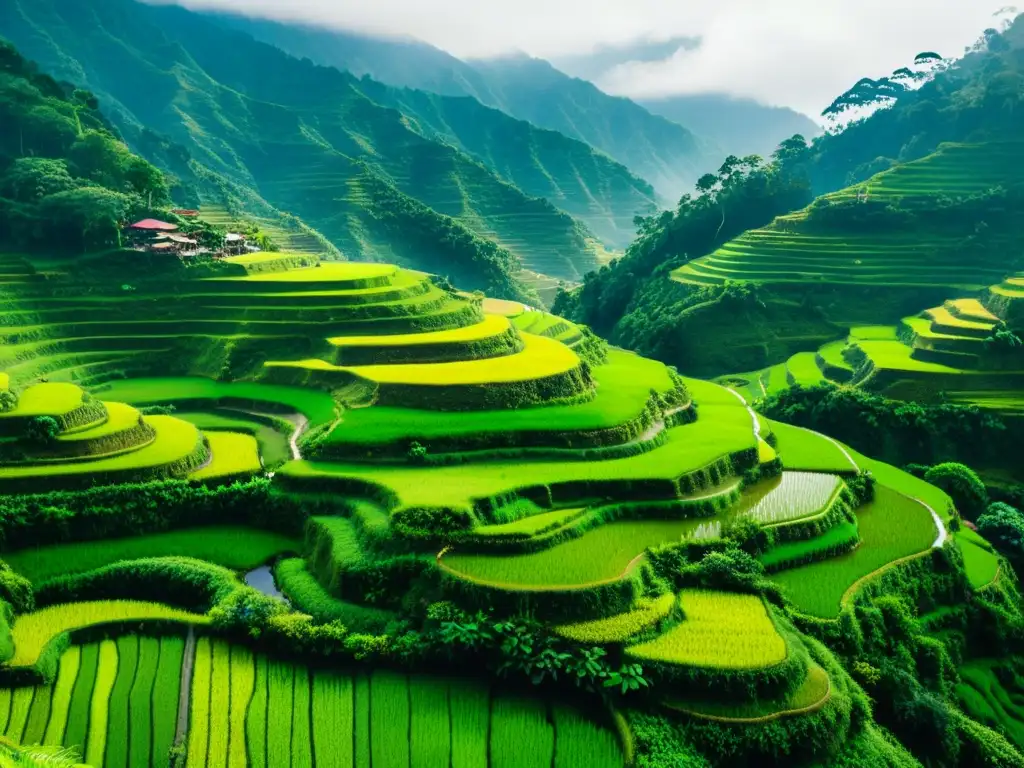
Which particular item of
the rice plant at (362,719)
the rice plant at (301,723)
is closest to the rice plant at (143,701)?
the rice plant at (301,723)

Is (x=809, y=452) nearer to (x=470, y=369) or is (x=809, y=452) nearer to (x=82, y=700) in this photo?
(x=470, y=369)

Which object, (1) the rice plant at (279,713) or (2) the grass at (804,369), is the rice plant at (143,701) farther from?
(2) the grass at (804,369)

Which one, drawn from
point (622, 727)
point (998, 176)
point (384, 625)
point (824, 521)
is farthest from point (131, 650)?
point (998, 176)

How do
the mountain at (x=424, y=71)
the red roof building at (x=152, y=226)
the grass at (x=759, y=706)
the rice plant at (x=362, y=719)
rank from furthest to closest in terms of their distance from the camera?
the mountain at (x=424, y=71)
the red roof building at (x=152, y=226)
the grass at (x=759, y=706)
the rice plant at (x=362, y=719)

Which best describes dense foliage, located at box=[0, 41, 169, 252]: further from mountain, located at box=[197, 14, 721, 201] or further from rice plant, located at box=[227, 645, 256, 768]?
mountain, located at box=[197, 14, 721, 201]

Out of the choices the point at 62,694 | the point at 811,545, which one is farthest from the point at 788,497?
the point at 62,694
